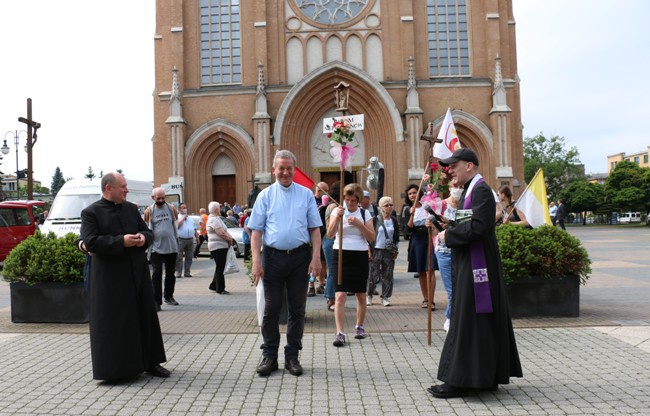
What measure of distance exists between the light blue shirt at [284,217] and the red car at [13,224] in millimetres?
17593

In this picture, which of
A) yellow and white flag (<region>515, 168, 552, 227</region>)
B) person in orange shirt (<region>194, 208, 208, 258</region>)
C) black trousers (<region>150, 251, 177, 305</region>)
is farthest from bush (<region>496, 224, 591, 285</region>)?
person in orange shirt (<region>194, 208, 208, 258</region>)

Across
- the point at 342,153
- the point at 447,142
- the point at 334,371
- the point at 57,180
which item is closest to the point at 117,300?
the point at 334,371

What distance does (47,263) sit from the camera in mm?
8602

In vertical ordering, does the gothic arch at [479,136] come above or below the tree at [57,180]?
below

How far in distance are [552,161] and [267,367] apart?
3158 inches

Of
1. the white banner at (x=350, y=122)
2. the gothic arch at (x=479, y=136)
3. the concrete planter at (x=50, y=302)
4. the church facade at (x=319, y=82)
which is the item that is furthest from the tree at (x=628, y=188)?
the concrete planter at (x=50, y=302)

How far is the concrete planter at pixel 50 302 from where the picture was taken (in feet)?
28.8

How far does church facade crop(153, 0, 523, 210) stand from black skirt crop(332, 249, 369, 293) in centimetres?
2446

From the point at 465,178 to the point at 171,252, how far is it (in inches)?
260

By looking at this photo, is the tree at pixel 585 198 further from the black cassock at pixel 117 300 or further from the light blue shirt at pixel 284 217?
the black cassock at pixel 117 300

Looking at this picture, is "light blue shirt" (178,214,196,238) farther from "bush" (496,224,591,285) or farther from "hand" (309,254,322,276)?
"hand" (309,254,322,276)

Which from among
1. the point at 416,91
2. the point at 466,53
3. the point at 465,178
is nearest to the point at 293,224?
the point at 465,178

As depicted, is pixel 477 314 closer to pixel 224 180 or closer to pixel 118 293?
pixel 118 293

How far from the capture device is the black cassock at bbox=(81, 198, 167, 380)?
5691 mm
